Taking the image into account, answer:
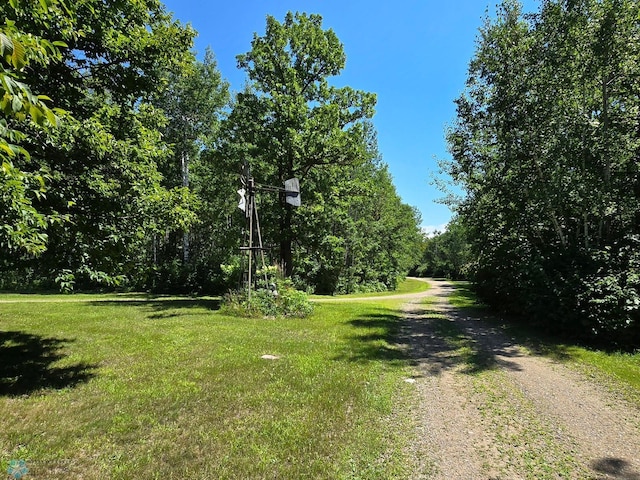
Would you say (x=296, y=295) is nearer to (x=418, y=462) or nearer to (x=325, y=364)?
(x=325, y=364)

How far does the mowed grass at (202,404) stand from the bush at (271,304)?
285cm

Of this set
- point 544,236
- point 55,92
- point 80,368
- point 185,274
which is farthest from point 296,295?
point 185,274

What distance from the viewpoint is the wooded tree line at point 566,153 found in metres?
8.07

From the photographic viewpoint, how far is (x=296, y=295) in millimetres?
12602

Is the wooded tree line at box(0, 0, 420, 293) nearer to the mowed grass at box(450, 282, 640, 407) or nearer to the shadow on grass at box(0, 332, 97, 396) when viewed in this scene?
the shadow on grass at box(0, 332, 97, 396)

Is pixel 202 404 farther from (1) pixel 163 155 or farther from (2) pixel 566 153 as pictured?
(2) pixel 566 153

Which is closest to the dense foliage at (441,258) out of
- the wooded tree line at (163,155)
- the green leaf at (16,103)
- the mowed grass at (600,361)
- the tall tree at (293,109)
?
the wooded tree line at (163,155)

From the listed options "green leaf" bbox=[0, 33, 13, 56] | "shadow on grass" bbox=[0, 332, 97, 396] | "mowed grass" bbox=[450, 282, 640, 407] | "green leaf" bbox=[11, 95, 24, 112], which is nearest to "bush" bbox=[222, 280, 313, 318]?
"shadow on grass" bbox=[0, 332, 97, 396]

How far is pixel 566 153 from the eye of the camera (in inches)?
355

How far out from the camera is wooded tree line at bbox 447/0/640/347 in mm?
8070

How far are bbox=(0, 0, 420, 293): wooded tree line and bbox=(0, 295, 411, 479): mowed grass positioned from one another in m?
1.53

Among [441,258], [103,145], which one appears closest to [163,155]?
[103,145]

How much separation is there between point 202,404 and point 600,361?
22.0 feet

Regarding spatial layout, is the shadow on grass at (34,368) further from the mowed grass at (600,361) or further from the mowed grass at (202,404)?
the mowed grass at (600,361)
